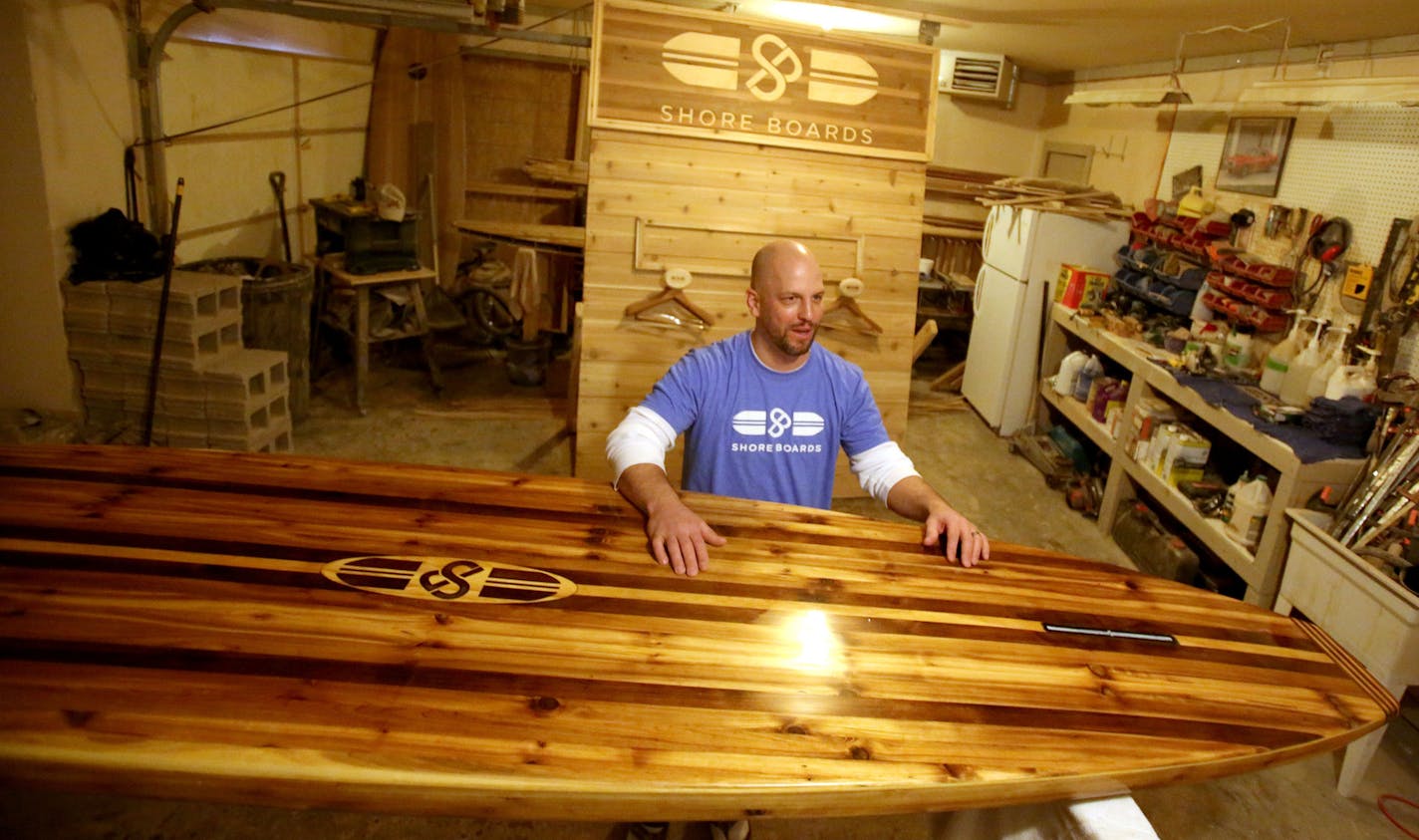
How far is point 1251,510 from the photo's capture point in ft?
12.4

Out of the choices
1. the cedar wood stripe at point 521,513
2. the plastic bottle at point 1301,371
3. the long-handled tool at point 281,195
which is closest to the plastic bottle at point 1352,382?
the plastic bottle at point 1301,371

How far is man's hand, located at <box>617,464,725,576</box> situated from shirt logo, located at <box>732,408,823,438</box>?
0.42 m

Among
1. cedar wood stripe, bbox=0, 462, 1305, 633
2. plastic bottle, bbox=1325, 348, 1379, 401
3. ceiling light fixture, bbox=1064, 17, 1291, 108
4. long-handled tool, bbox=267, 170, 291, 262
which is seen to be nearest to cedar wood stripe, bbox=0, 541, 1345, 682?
cedar wood stripe, bbox=0, 462, 1305, 633

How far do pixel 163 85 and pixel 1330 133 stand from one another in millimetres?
6445

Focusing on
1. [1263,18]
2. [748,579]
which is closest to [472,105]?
[1263,18]

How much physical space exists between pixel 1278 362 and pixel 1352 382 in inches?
18.7

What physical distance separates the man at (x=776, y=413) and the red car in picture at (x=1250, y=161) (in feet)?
12.4

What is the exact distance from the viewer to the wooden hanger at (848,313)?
180 inches

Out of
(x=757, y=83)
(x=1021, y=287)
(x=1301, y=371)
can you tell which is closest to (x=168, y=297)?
(x=757, y=83)

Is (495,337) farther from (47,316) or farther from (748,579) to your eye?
(748,579)

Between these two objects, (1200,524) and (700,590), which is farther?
(1200,524)

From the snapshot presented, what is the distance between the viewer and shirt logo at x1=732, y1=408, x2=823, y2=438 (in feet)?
8.43

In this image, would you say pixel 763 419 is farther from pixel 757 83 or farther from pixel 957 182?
pixel 957 182

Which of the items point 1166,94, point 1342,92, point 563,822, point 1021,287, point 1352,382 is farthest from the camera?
point 1021,287
